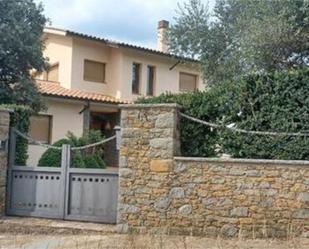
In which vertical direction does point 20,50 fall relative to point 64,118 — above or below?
above

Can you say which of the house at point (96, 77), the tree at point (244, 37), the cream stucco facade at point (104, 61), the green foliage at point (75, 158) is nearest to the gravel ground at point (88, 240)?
the green foliage at point (75, 158)

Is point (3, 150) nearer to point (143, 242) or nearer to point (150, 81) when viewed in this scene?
point (143, 242)

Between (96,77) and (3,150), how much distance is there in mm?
14103

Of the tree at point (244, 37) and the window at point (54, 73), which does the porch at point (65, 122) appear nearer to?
the window at point (54, 73)

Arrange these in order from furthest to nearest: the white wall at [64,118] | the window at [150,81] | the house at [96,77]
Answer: the window at [150,81] < the house at [96,77] < the white wall at [64,118]

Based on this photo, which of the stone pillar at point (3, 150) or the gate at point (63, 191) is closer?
the gate at point (63, 191)

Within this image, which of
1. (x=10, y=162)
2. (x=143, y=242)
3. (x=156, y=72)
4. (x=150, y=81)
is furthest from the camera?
(x=150, y=81)

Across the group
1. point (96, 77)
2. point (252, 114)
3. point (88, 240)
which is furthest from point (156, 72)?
point (88, 240)

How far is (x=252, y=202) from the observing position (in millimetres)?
9016

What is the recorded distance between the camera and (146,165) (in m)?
9.68

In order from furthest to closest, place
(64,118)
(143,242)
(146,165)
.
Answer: (64,118)
(146,165)
(143,242)

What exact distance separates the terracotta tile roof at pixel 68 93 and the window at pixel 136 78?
4.72 ft

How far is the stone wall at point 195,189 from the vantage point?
884 centimetres

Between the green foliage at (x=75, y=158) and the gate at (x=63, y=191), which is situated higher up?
the green foliage at (x=75, y=158)
